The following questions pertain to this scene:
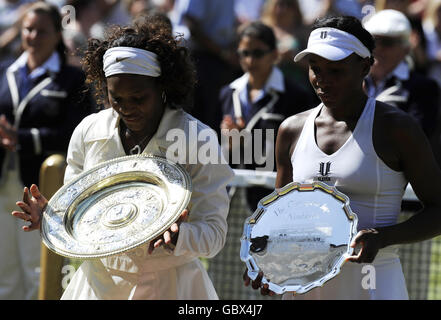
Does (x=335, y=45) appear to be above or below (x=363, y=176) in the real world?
above

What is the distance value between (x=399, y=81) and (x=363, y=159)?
257cm

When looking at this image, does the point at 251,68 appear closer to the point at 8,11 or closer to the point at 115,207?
the point at 115,207

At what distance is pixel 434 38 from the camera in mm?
8039

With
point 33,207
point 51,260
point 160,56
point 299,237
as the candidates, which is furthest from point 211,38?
point 299,237

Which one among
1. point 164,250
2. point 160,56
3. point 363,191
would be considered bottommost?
point 164,250

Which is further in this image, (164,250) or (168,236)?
(164,250)

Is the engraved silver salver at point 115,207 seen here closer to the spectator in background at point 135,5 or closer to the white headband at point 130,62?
the white headband at point 130,62

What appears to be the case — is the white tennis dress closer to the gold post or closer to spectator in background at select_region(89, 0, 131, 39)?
the gold post

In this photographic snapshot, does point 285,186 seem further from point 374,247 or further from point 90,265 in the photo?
point 90,265

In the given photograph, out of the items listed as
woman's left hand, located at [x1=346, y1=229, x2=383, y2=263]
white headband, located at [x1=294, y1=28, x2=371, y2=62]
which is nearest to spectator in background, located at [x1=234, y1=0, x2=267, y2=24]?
white headband, located at [x1=294, y1=28, x2=371, y2=62]

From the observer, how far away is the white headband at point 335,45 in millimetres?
3627

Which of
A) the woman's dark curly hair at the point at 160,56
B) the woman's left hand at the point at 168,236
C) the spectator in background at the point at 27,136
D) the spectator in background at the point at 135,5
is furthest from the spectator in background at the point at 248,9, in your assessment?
the woman's left hand at the point at 168,236

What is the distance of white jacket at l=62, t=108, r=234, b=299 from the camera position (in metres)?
3.84

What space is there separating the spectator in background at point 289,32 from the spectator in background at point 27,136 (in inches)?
92.6
